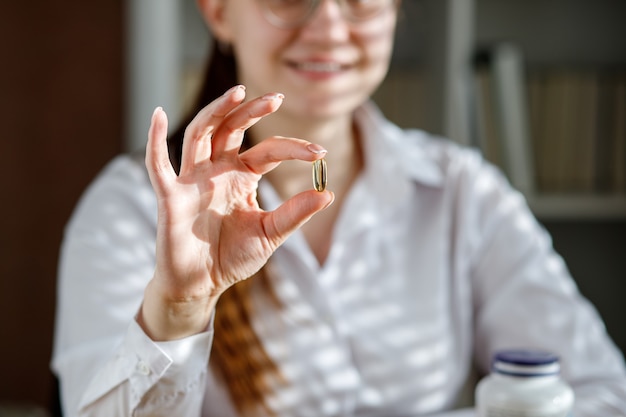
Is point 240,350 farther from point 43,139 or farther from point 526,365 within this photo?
point 43,139

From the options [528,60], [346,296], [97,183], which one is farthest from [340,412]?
[528,60]

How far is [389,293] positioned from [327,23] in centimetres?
42

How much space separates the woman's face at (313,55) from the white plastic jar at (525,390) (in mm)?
530

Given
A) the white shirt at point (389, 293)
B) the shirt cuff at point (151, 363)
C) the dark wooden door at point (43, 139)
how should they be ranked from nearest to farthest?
the shirt cuff at point (151, 363) → the white shirt at point (389, 293) → the dark wooden door at point (43, 139)

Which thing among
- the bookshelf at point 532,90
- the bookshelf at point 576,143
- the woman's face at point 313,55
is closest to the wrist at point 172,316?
the woman's face at point 313,55

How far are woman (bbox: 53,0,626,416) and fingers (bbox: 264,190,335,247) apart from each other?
25 centimetres

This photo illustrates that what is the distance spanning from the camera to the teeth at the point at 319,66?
4.04ft

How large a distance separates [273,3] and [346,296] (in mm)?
447

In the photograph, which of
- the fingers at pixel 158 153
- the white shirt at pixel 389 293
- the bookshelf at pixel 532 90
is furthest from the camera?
the bookshelf at pixel 532 90

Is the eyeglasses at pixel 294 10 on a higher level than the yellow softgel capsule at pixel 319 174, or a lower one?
higher

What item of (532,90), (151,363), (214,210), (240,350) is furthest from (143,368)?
(532,90)

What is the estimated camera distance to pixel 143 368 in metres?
0.86

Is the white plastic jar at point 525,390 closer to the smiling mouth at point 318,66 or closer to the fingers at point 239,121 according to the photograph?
the fingers at point 239,121

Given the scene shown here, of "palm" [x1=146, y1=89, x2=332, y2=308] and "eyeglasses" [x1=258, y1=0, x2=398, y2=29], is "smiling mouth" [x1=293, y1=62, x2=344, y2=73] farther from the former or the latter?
"palm" [x1=146, y1=89, x2=332, y2=308]
